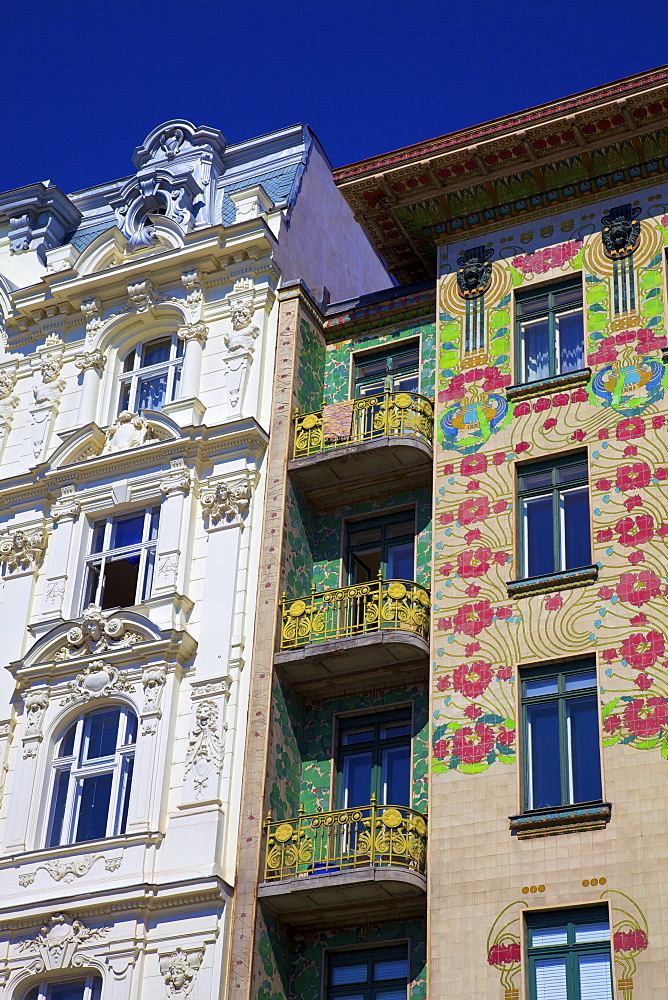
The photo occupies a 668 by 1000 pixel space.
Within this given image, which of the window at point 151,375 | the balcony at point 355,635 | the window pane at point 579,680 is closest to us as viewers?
the window pane at point 579,680

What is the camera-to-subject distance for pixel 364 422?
1081 inches

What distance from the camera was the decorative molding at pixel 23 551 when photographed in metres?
27.8

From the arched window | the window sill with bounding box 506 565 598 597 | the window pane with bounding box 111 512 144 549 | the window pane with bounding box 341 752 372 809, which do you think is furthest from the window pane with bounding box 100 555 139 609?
the window sill with bounding box 506 565 598 597

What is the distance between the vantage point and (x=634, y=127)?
2647 cm

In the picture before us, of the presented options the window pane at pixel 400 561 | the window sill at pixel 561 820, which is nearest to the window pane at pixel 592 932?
the window sill at pixel 561 820

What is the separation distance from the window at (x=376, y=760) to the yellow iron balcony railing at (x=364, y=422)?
16.6ft

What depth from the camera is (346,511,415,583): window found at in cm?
2628

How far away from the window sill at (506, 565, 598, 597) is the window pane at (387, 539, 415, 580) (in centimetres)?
282

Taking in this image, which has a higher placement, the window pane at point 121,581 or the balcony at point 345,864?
the window pane at point 121,581

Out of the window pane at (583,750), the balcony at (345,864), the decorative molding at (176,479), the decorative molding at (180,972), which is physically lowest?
the decorative molding at (180,972)

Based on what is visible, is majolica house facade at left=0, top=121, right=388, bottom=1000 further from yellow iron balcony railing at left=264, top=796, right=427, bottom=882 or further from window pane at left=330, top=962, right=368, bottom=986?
window pane at left=330, top=962, right=368, bottom=986

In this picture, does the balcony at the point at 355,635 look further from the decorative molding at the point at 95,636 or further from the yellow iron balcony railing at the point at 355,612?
the decorative molding at the point at 95,636

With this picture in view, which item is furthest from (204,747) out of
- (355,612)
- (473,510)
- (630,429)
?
(630,429)

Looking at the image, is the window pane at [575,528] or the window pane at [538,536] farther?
the window pane at [538,536]
